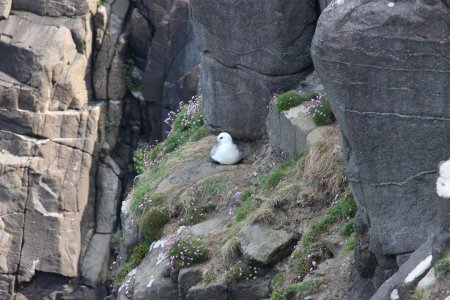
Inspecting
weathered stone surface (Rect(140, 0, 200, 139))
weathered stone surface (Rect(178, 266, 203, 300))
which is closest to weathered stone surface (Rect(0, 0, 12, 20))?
weathered stone surface (Rect(140, 0, 200, 139))

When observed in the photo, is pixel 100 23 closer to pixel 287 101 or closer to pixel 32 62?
pixel 32 62

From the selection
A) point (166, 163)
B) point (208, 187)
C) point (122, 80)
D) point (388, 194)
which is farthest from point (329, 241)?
point (122, 80)

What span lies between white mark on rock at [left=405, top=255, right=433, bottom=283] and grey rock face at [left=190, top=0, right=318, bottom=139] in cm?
803

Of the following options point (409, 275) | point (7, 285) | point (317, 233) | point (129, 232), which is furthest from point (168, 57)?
point (409, 275)

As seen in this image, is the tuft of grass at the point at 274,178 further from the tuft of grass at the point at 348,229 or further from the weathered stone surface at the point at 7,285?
the weathered stone surface at the point at 7,285

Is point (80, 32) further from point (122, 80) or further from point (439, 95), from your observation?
point (439, 95)

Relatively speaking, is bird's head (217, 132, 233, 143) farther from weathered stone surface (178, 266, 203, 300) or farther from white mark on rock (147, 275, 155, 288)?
weathered stone surface (178, 266, 203, 300)

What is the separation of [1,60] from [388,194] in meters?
17.0

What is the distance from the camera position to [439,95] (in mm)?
9406

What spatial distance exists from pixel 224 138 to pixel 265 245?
3561 mm

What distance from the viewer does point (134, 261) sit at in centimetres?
1517

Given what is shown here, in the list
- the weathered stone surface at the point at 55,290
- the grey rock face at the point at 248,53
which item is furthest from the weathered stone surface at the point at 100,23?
the grey rock face at the point at 248,53

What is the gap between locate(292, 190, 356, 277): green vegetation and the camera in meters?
11.5

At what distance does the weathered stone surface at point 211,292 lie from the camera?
12.4m
